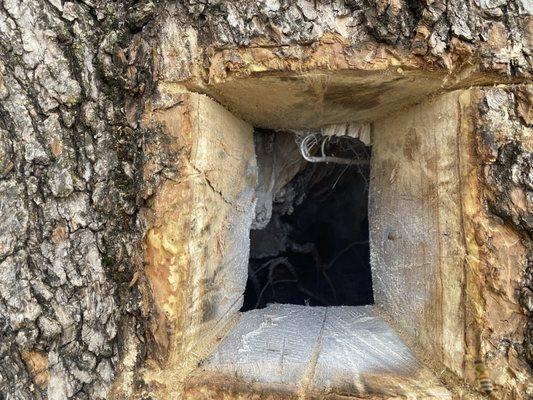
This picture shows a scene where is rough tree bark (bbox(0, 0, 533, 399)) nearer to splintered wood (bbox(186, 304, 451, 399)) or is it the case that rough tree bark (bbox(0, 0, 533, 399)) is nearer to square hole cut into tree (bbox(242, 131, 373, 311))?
splintered wood (bbox(186, 304, 451, 399))

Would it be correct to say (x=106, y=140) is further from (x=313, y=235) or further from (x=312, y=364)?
(x=313, y=235)

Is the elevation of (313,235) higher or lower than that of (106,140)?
lower

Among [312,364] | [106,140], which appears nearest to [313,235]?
[312,364]

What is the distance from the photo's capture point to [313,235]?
8.89ft

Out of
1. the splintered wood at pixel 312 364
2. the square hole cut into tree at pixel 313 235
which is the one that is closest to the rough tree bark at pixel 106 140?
the splintered wood at pixel 312 364

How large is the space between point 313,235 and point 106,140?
170 centimetres

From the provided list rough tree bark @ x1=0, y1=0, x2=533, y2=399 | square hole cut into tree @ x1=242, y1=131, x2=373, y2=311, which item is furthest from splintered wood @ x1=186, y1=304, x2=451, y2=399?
square hole cut into tree @ x1=242, y1=131, x2=373, y2=311

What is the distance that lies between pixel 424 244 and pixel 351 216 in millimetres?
1403

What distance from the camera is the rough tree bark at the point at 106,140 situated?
42.1 inches

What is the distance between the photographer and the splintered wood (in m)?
1.14

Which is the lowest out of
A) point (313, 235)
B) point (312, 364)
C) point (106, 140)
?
point (312, 364)

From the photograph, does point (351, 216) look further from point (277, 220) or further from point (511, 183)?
point (511, 183)

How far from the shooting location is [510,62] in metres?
1.10

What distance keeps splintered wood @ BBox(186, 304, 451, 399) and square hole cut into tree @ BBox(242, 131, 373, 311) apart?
24.7 inches
